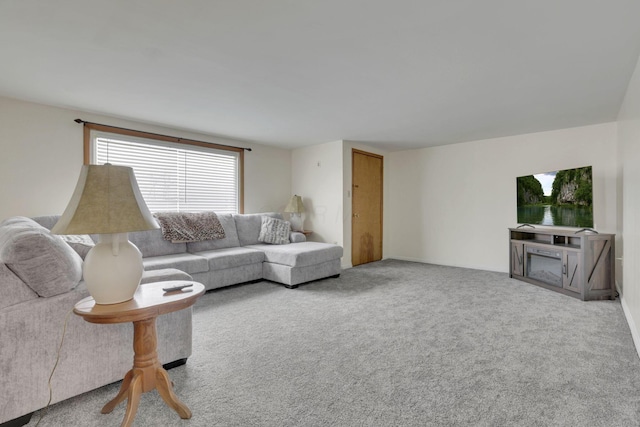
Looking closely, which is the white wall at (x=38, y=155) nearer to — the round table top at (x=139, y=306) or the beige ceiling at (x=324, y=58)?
the beige ceiling at (x=324, y=58)

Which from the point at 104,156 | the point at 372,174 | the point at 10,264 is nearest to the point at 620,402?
the point at 10,264

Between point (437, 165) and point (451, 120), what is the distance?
180cm

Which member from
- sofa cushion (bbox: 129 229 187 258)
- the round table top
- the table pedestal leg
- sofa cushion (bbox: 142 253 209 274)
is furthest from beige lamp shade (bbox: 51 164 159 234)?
sofa cushion (bbox: 129 229 187 258)

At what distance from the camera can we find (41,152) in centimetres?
353

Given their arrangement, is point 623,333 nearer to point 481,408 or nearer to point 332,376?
point 481,408

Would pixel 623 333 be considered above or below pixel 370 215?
below

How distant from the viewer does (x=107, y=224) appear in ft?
4.63

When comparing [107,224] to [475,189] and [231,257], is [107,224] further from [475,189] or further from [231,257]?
[475,189]

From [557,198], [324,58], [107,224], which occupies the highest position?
[324,58]

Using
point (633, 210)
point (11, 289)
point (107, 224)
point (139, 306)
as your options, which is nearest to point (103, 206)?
point (107, 224)

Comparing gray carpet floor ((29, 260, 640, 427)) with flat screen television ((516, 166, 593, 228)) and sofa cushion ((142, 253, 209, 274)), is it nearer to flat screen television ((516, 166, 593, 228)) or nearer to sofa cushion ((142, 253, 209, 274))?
sofa cushion ((142, 253, 209, 274))

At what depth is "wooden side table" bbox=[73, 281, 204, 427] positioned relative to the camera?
1.43 meters

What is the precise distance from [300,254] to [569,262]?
3.16m

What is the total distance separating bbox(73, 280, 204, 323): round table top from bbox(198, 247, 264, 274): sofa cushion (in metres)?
2.14
